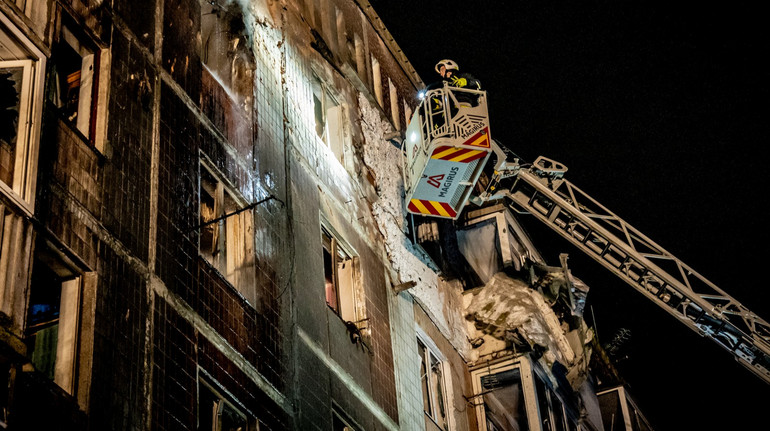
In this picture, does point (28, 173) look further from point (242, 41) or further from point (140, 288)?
point (242, 41)

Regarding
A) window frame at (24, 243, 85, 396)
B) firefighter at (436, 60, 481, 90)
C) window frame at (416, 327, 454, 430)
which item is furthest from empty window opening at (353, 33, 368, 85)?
window frame at (24, 243, 85, 396)

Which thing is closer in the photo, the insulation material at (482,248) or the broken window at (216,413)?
the broken window at (216,413)

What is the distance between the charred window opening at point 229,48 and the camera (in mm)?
13320

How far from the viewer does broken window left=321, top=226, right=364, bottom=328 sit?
47.2ft

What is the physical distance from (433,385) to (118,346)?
30.3 ft

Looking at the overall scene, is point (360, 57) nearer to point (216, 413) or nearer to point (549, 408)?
point (549, 408)

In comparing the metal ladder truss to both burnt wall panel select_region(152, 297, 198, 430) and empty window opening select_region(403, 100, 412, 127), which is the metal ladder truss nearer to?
empty window opening select_region(403, 100, 412, 127)

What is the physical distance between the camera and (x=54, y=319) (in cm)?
845

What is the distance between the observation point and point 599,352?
26219mm

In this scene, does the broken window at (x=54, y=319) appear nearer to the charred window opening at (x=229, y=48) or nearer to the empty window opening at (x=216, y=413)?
the empty window opening at (x=216, y=413)

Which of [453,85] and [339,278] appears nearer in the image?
[339,278]

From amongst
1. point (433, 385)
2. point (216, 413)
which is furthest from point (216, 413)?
point (433, 385)

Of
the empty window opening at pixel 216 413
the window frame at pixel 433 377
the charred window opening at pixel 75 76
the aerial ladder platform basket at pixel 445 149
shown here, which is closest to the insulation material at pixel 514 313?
the window frame at pixel 433 377

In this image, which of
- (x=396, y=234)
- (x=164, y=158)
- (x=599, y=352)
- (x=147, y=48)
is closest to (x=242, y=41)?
(x=147, y=48)
